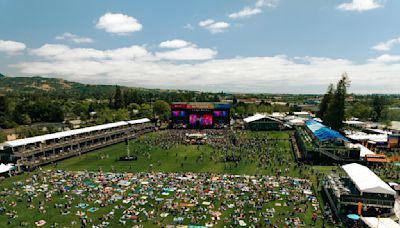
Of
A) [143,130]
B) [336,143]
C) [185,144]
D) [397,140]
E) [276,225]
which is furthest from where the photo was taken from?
[143,130]

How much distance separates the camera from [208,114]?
94688mm

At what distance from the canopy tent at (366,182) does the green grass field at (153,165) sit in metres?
6.21

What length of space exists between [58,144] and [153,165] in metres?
22.3

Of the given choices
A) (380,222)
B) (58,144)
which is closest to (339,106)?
(380,222)

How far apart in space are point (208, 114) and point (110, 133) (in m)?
34.7

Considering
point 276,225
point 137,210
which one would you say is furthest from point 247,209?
point 137,210

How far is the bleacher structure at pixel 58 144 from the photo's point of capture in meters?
48.3

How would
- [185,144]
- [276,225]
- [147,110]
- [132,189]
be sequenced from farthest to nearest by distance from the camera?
[147,110]
[185,144]
[132,189]
[276,225]

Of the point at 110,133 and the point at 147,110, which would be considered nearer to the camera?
the point at 110,133

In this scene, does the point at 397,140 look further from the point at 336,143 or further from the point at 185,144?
the point at 185,144

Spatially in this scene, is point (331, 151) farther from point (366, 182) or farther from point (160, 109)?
point (160, 109)

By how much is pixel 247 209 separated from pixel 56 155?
1674 inches

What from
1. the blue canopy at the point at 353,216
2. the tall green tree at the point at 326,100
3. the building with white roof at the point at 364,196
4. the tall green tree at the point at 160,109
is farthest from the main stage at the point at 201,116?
the blue canopy at the point at 353,216

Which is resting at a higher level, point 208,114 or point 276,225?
point 208,114
